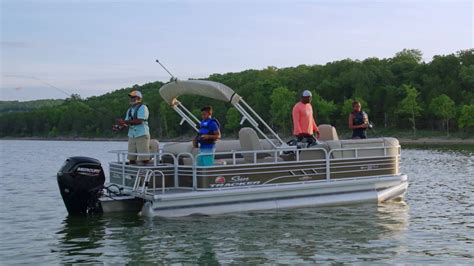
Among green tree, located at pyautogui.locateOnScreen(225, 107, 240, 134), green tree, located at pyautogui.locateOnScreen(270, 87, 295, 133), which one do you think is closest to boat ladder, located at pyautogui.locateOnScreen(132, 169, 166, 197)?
green tree, located at pyautogui.locateOnScreen(270, 87, 295, 133)

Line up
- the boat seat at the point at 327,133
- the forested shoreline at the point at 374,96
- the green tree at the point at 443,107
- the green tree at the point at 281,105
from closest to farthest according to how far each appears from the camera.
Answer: the boat seat at the point at 327,133
the green tree at the point at 443,107
the forested shoreline at the point at 374,96
the green tree at the point at 281,105

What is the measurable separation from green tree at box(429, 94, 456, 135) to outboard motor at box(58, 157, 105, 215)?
62314 millimetres

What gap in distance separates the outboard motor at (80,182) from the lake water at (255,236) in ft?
1.21

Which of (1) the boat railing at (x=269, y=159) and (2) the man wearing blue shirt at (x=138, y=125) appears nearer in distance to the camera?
(1) the boat railing at (x=269, y=159)

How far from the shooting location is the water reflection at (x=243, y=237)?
30.7 feet

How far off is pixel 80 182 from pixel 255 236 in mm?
3555

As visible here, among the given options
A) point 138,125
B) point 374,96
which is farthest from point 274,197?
point 374,96

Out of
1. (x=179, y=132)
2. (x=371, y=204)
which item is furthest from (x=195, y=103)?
(x=371, y=204)

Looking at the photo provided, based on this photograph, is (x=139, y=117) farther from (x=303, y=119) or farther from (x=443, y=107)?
(x=443, y=107)

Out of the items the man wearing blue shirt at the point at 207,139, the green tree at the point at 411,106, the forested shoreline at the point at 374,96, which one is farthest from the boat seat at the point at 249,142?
the green tree at the point at 411,106

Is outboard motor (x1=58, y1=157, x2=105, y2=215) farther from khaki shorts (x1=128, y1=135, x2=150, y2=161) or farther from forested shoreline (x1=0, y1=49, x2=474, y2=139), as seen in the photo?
forested shoreline (x1=0, y1=49, x2=474, y2=139)

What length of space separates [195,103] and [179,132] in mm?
17374

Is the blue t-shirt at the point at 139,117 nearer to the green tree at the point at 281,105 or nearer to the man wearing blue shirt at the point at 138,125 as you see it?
the man wearing blue shirt at the point at 138,125

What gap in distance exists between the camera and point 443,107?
69.4 m
